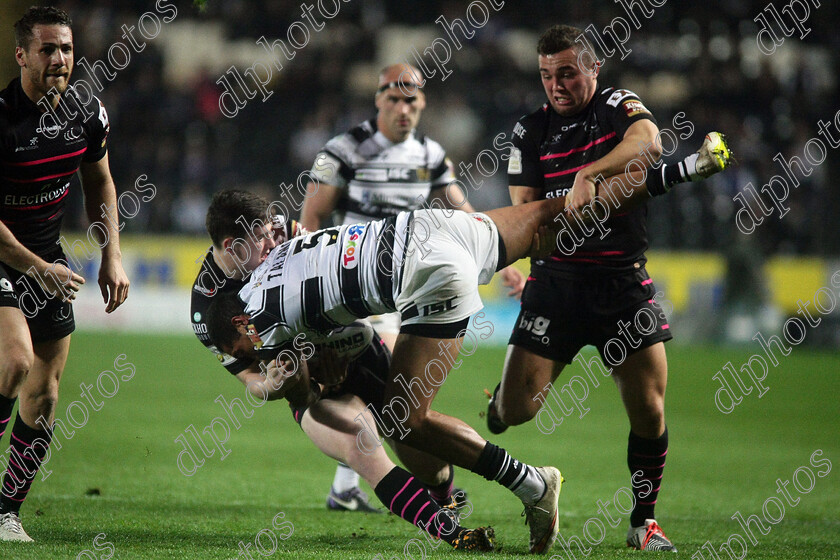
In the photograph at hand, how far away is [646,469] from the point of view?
5.04m

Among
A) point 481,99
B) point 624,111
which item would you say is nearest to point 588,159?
point 624,111

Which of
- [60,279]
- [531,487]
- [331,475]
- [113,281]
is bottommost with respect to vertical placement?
[331,475]

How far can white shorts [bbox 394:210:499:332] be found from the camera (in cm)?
413

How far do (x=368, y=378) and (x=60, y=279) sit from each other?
1.74 m

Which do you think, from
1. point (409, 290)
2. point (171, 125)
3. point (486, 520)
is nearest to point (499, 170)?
point (171, 125)

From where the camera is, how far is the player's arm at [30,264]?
14.7 feet

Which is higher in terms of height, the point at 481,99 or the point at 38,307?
the point at 38,307

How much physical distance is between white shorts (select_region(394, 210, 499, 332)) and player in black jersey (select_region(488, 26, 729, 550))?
0.78 meters

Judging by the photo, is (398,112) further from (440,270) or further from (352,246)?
(440,270)

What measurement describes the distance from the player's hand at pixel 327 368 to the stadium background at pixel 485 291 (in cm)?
86

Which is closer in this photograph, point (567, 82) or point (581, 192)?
point (581, 192)

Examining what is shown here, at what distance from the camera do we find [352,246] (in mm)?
4301

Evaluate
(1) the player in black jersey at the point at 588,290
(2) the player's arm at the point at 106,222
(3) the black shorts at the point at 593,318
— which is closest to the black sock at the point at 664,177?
(1) the player in black jersey at the point at 588,290

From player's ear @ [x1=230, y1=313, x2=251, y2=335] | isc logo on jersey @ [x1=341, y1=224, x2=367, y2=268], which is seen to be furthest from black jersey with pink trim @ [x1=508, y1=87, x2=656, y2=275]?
player's ear @ [x1=230, y1=313, x2=251, y2=335]
